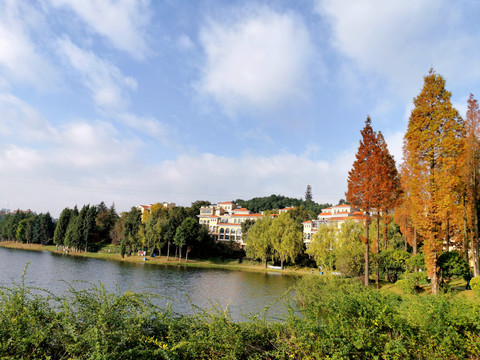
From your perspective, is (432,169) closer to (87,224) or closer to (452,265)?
(452,265)

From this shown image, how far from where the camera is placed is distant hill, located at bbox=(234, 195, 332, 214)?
11219cm

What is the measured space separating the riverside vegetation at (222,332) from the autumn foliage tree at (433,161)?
38.5 ft

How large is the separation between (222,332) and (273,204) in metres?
109

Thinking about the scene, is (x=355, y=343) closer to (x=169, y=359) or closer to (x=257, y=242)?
(x=169, y=359)

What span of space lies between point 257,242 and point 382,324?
147 ft

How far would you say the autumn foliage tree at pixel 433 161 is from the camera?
1597cm

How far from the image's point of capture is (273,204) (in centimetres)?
11344

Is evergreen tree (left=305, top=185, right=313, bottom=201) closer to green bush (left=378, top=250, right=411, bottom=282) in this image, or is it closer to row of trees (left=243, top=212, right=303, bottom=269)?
row of trees (left=243, top=212, right=303, bottom=269)

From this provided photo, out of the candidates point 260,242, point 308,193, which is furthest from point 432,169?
point 308,193

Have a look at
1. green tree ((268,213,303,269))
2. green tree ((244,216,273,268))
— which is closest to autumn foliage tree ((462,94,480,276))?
green tree ((268,213,303,269))

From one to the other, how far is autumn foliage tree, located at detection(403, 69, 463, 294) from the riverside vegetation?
11735mm

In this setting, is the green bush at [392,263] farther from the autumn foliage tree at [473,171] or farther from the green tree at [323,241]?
the green tree at [323,241]

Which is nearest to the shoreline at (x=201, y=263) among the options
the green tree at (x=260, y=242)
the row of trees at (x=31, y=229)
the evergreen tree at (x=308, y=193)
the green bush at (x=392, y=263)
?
the green tree at (x=260, y=242)

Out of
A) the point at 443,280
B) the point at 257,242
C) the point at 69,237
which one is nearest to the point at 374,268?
the point at 443,280
